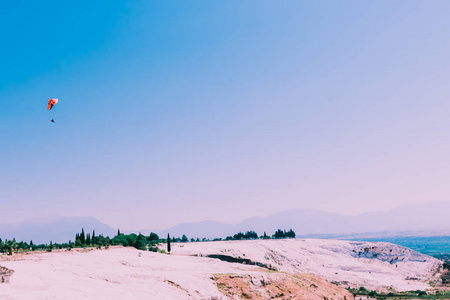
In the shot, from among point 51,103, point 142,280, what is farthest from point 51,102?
point 142,280

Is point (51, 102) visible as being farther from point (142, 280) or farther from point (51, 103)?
point (142, 280)

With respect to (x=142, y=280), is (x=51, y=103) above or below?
above

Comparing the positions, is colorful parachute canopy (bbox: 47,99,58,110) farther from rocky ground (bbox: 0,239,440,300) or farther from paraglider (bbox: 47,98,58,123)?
rocky ground (bbox: 0,239,440,300)

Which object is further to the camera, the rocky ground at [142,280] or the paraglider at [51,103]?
the paraglider at [51,103]

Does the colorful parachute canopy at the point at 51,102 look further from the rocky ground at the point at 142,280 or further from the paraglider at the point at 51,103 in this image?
the rocky ground at the point at 142,280

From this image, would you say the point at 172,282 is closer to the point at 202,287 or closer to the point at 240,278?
the point at 202,287

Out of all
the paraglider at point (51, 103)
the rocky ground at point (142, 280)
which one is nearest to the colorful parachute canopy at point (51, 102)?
the paraglider at point (51, 103)

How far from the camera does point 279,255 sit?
312ft

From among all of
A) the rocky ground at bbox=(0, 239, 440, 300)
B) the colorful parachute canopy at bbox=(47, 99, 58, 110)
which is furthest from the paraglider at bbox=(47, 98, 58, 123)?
the rocky ground at bbox=(0, 239, 440, 300)

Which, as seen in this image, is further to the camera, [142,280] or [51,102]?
[51,102]

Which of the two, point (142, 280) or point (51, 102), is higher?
point (51, 102)

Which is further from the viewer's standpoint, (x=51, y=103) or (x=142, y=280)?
(x=51, y=103)

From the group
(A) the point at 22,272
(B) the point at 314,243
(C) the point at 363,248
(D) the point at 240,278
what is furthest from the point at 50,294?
(C) the point at 363,248

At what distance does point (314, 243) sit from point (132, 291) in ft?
387
